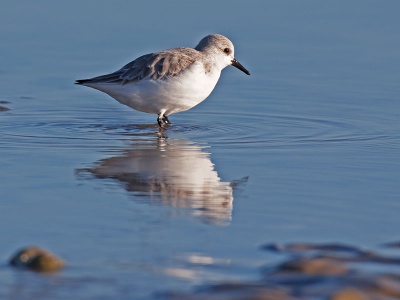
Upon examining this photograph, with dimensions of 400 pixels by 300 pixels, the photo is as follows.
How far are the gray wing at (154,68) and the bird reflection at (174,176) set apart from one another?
0.76 metres

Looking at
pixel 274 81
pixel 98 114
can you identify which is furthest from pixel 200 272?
pixel 274 81

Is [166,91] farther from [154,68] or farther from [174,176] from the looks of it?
[174,176]

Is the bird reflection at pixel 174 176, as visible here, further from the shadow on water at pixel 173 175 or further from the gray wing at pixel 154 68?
the gray wing at pixel 154 68

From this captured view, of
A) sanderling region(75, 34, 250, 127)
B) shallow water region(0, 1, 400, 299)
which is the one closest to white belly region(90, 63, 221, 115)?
sanderling region(75, 34, 250, 127)

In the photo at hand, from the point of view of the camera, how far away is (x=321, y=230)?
529cm

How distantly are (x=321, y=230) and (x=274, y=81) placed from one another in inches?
179

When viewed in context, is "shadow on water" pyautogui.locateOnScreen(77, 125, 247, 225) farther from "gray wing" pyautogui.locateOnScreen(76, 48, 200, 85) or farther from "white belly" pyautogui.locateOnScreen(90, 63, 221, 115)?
"gray wing" pyautogui.locateOnScreen(76, 48, 200, 85)

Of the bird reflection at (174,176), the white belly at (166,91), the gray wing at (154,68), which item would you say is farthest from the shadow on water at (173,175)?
the gray wing at (154,68)

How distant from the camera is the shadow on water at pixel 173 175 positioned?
5754mm

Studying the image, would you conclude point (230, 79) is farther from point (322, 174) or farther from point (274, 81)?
point (322, 174)

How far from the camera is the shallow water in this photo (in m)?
4.89

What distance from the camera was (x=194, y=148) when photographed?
24.5 ft

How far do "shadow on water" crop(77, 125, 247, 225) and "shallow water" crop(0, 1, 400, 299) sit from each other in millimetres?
19

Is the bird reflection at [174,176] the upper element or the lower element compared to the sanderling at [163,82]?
lower
